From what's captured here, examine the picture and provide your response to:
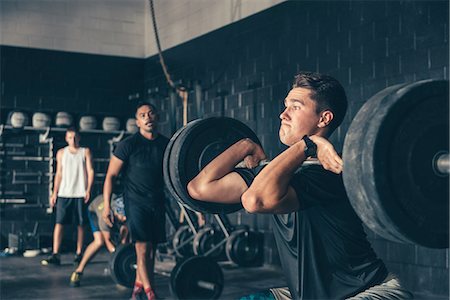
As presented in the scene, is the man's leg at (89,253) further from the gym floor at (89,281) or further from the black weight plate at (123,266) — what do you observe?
the black weight plate at (123,266)

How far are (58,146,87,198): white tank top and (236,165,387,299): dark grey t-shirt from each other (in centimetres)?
410

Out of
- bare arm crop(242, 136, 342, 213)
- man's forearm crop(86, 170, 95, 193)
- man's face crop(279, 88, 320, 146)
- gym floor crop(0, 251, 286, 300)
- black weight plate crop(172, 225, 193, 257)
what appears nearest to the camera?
bare arm crop(242, 136, 342, 213)

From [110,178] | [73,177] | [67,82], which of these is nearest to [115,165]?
[110,178]

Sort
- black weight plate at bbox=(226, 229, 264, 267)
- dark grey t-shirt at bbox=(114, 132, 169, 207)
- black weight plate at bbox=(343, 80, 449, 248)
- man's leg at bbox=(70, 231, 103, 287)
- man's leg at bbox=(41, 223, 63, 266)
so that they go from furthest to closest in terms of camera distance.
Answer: man's leg at bbox=(41, 223, 63, 266) → black weight plate at bbox=(226, 229, 264, 267) → man's leg at bbox=(70, 231, 103, 287) → dark grey t-shirt at bbox=(114, 132, 169, 207) → black weight plate at bbox=(343, 80, 449, 248)

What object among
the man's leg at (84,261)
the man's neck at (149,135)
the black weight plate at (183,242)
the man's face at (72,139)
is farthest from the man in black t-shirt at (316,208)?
the man's face at (72,139)

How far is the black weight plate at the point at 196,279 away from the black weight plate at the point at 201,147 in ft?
5.68

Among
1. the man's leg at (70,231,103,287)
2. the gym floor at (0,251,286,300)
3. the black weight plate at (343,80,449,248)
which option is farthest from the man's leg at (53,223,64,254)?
the black weight plate at (343,80,449,248)

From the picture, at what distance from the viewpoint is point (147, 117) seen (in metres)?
3.54

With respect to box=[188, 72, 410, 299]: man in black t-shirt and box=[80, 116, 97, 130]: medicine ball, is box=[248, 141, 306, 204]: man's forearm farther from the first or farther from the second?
box=[80, 116, 97, 130]: medicine ball

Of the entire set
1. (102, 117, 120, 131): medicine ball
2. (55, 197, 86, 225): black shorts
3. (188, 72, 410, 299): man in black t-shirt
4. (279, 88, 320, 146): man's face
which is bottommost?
(55, 197, 86, 225): black shorts

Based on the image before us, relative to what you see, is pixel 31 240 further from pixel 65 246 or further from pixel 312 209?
pixel 312 209

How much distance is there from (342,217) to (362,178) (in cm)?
19

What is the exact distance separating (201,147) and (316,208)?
555mm

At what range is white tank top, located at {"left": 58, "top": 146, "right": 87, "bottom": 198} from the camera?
5398mm
